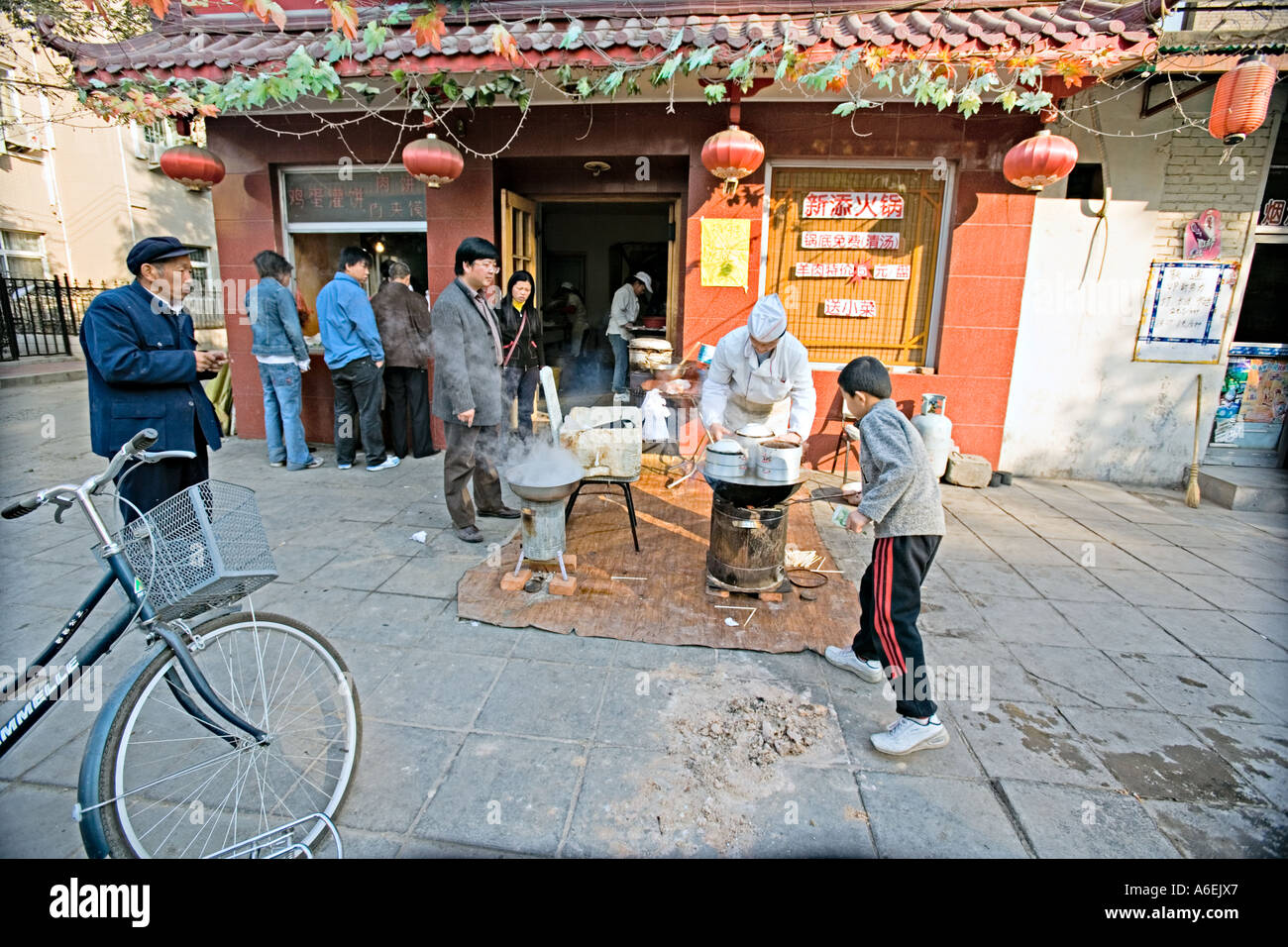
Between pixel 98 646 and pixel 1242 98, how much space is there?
7.81 metres

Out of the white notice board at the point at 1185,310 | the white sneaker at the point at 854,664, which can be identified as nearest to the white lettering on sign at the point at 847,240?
the white notice board at the point at 1185,310

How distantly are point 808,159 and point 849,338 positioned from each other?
2059 mm

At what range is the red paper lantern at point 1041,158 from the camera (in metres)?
5.85

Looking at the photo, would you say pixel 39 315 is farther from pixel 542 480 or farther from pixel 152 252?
pixel 542 480

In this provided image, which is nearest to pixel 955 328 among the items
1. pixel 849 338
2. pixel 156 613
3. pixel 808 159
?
pixel 849 338

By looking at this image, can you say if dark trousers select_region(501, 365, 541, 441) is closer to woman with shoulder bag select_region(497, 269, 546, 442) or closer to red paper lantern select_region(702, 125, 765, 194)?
woman with shoulder bag select_region(497, 269, 546, 442)

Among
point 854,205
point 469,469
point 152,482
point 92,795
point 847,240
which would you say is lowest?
point 92,795

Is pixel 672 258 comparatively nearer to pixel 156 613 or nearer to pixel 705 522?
pixel 705 522

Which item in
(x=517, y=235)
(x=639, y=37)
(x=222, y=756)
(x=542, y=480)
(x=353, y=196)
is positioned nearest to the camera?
(x=222, y=756)

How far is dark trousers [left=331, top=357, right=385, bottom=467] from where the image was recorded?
23.5 ft

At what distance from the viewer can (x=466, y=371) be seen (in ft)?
16.8

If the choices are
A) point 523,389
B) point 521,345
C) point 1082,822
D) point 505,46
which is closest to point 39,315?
point 523,389

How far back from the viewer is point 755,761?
9.64ft

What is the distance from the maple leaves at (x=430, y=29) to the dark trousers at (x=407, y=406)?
328 centimetres
